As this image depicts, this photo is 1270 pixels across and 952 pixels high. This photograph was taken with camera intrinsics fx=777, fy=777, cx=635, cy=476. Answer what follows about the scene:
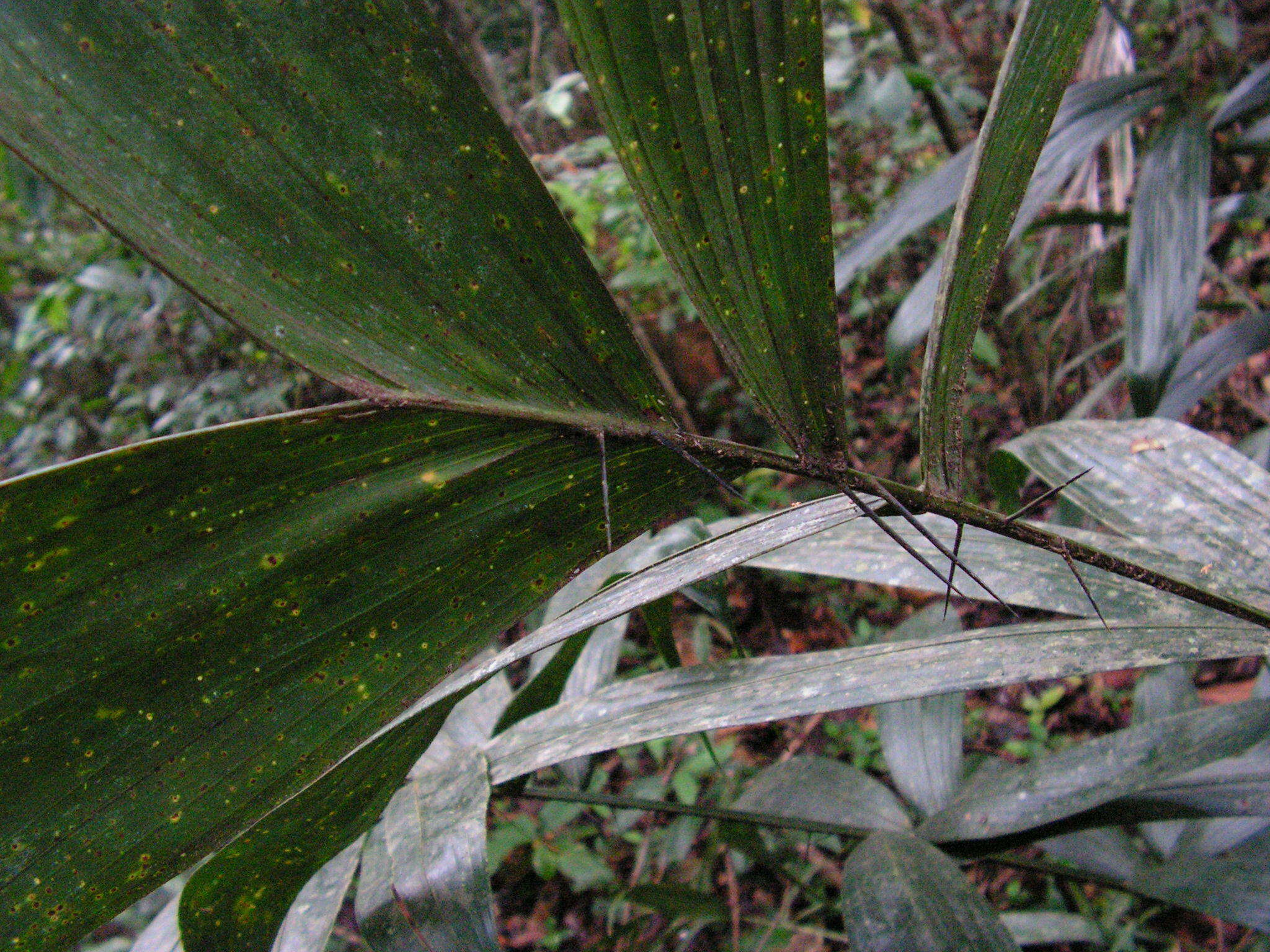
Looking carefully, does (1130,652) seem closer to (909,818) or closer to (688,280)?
(688,280)

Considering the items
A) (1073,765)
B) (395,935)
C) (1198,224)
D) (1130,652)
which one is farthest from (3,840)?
(1198,224)

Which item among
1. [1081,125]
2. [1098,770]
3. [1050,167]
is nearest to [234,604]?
[1098,770]

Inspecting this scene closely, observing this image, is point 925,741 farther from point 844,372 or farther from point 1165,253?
point 844,372

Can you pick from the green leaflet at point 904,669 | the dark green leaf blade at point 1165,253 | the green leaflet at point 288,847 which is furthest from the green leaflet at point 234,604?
the dark green leaf blade at point 1165,253

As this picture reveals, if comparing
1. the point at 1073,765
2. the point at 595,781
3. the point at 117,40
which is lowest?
the point at 595,781

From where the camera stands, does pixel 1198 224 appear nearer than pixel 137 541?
No

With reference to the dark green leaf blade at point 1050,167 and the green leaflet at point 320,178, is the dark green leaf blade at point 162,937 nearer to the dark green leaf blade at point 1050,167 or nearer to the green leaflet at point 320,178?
the green leaflet at point 320,178

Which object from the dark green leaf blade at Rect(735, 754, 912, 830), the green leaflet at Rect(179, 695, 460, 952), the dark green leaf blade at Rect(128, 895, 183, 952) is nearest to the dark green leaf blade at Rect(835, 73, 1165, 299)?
the dark green leaf blade at Rect(735, 754, 912, 830)
